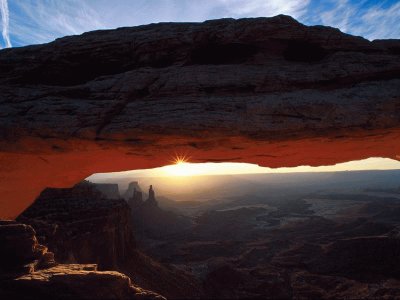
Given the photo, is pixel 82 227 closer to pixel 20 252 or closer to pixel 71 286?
pixel 20 252

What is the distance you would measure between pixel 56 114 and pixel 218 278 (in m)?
26.8

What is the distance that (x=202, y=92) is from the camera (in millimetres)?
7344

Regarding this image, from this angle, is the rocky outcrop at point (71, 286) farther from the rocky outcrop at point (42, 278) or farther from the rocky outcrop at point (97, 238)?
the rocky outcrop at point (97, 238)

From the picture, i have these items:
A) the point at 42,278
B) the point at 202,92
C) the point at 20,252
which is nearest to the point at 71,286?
the point at 42,278

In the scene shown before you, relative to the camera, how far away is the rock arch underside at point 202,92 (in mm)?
6859

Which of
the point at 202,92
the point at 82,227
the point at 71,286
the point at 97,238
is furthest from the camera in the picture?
Result: the point at 97,238

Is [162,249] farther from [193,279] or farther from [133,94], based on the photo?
[133,94]

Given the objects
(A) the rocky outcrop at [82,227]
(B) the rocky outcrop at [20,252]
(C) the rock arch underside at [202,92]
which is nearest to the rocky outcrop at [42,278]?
(B) the rocky outcrop at [20,252]

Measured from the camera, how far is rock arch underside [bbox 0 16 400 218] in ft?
22.5

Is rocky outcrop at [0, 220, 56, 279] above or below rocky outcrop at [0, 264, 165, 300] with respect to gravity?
above

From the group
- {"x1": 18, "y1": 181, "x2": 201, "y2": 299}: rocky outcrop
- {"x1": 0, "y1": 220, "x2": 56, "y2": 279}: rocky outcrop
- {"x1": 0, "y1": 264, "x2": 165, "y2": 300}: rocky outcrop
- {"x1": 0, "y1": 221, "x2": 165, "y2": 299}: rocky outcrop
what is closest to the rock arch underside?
{"x1": 0, "y1": 220, "x2": 56, "y2": 279}: rocky outcrop

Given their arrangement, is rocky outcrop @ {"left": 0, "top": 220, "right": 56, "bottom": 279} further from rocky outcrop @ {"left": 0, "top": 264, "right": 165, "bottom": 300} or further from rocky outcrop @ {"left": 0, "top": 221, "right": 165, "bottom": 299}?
rocky outcrop @ {"left": 0, "top": 264, "right": 165, "bottom": 300}

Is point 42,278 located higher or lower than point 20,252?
lower

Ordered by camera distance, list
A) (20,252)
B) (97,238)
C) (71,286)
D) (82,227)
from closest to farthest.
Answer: (71,286)
(20,252)
(82,227)
(97,238)
